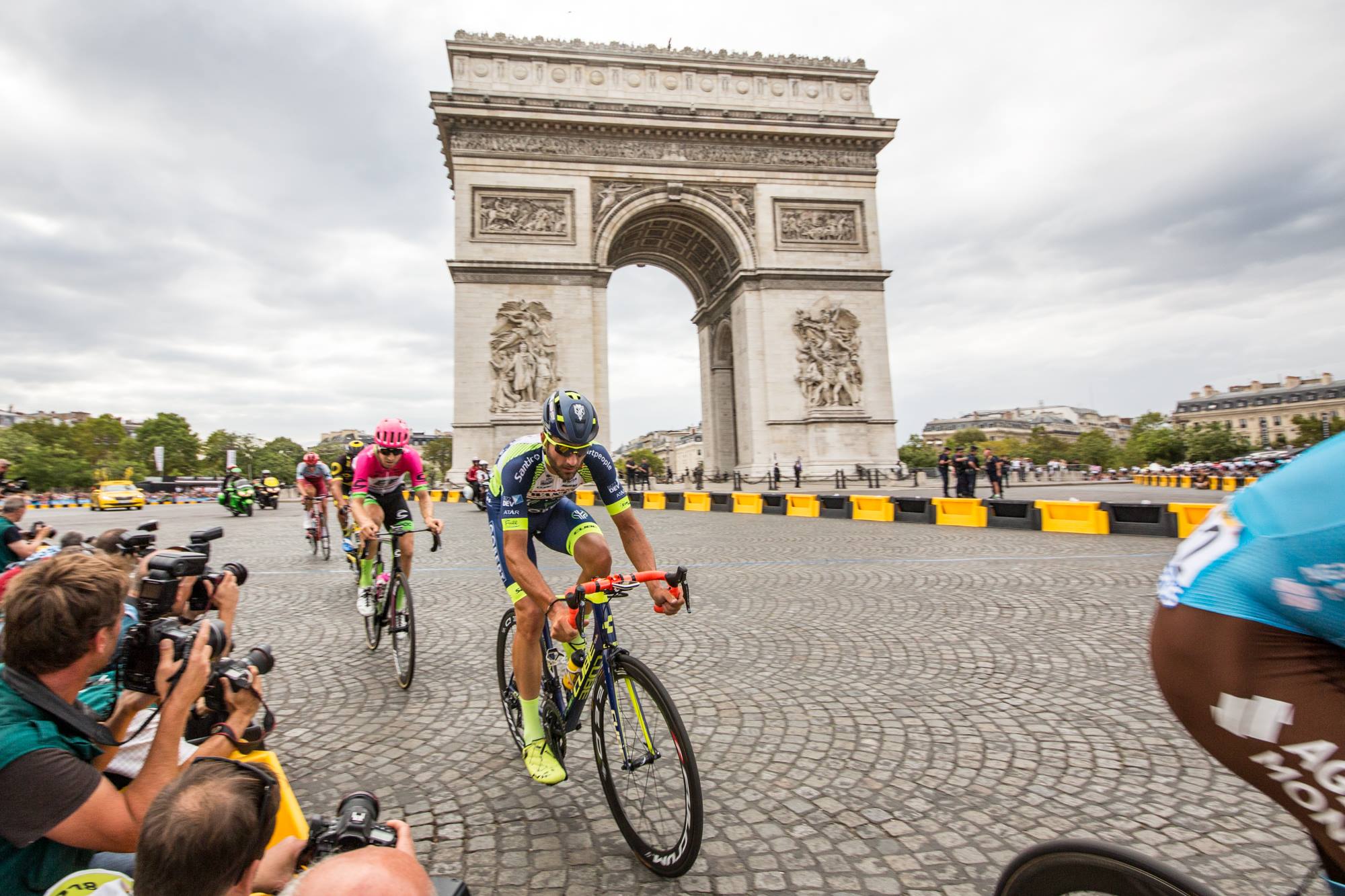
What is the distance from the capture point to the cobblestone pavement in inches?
87.9

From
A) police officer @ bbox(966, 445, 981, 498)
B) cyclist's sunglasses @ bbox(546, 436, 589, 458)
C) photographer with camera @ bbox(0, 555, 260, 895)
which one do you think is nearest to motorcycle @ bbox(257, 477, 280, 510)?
police officer @ bbox(966, 445, 981, 498)

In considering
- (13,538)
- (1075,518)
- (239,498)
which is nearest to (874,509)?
(1075,518)

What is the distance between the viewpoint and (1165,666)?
4.23 ft

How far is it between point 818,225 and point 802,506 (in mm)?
14914

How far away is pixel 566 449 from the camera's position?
2.67 m

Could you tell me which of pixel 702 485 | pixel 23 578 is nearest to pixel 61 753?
pixel 23 578

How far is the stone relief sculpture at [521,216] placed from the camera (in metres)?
24.1

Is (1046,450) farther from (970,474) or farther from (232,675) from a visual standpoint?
(232,675)

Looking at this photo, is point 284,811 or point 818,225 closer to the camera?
point 284,811

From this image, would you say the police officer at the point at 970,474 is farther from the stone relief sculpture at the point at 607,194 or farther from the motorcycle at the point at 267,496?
the motorcycle at the point at 267,496

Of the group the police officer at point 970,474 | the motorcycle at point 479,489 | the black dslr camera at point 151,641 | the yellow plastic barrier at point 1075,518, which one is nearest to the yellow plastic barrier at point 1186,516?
the yellow plastic barrier at point 1075,518

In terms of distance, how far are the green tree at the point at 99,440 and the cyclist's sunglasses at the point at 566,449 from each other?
83610mm

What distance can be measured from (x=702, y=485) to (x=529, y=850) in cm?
2628

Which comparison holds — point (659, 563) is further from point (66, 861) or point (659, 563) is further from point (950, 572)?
point (66, 861)
